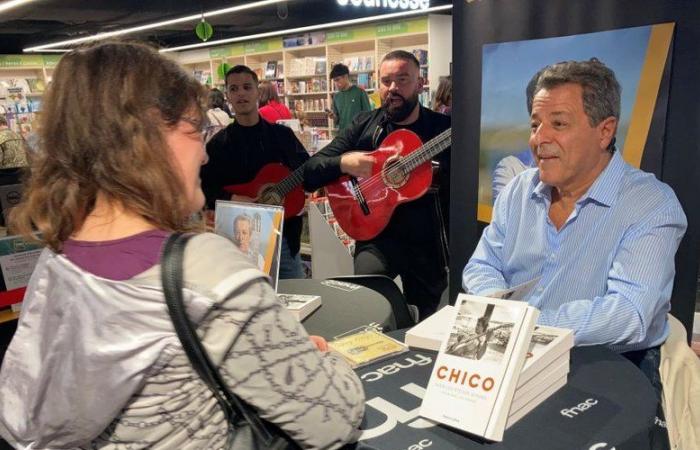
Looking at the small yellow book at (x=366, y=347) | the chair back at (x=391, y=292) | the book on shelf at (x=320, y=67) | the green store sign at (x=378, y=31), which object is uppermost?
the green store sign at (x=378, y=31)

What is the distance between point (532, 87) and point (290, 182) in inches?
58.6

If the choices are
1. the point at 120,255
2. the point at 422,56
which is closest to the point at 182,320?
the point at 120,255

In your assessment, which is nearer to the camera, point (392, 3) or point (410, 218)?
point (410, 218)

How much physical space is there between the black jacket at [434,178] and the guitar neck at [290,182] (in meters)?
0.11

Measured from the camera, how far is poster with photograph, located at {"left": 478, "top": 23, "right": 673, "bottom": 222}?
1847mm

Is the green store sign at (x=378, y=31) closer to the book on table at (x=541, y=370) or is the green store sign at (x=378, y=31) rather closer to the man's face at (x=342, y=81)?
the man's face at (x=342, y=81)

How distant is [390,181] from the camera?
2.82 m

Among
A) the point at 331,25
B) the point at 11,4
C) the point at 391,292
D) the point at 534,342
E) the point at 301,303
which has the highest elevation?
the point at 11,4

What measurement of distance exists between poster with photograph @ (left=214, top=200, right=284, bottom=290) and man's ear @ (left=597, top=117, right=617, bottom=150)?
1022mm

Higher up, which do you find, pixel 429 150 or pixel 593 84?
pixel 593 84

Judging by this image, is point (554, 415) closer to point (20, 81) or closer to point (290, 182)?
point (290, 182)

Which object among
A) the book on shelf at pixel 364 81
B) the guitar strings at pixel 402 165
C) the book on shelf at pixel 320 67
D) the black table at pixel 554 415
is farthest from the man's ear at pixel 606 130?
the book on shelf at pixel 320 67

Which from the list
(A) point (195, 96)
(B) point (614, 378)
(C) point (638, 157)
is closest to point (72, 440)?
(A) point (195, 96)

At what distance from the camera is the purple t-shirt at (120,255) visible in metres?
0.77
